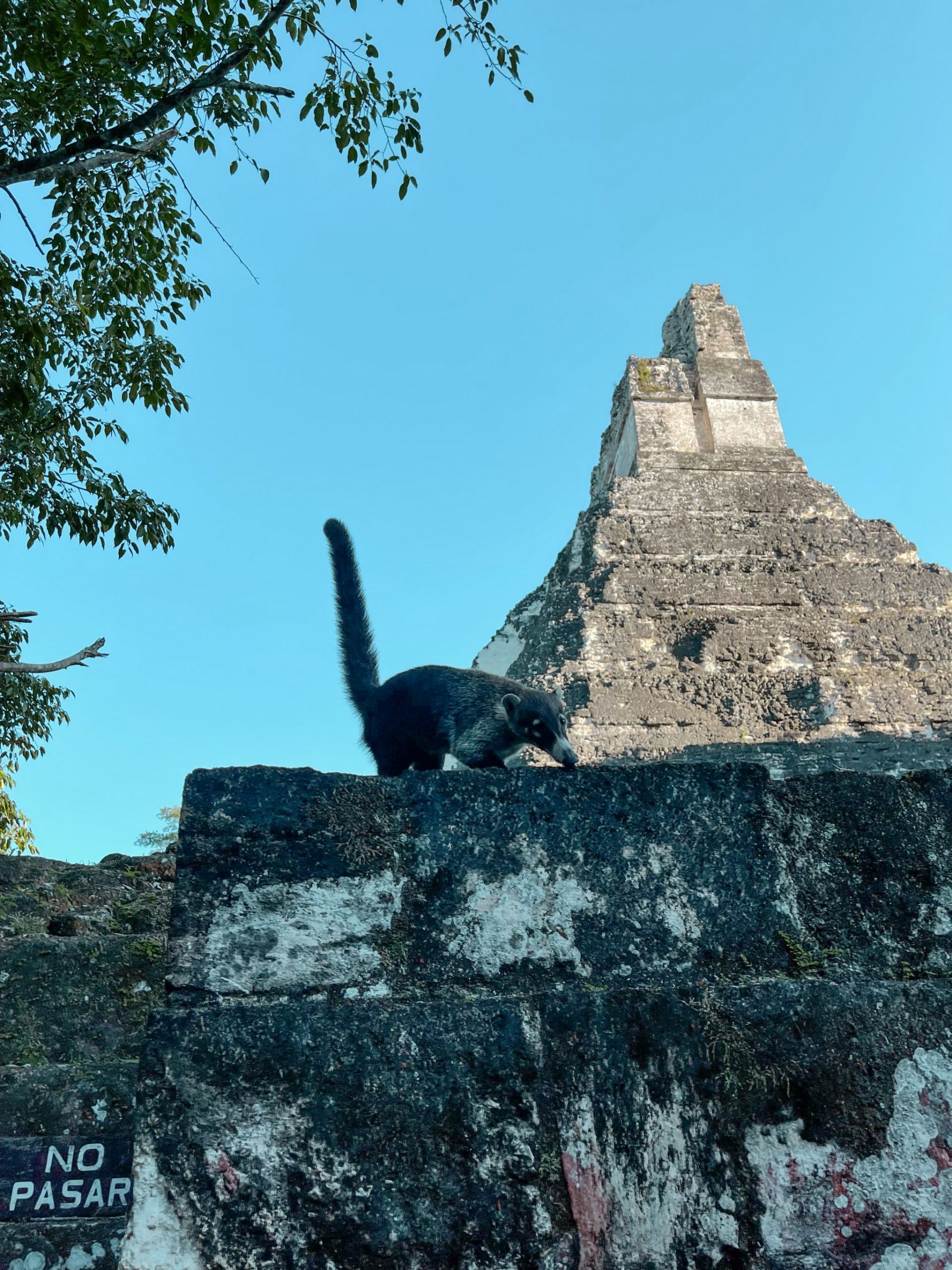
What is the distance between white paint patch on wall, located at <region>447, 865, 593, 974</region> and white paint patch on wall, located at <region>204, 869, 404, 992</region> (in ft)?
0.60

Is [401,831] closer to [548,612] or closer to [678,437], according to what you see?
[548,612]

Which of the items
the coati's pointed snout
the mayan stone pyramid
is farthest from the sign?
the mayan stone pyramid

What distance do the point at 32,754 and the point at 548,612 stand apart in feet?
26.6

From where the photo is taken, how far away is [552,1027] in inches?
82.2

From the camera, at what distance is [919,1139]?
6.68 ft

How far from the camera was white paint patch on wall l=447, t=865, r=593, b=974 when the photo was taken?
2.27 meters

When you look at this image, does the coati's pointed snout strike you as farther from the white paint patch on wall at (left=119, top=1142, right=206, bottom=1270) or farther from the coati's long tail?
the white paint patch on wall at (left=119, top=1142, right=206, bottom=1270)

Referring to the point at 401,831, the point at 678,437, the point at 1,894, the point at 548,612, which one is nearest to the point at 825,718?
the point at 548,612

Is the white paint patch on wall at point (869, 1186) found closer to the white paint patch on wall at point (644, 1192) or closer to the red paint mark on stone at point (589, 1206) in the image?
the white paint patch on wall at point (644, 1192)

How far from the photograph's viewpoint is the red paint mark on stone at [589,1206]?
1911 millimetres

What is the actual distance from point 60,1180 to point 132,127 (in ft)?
16.8

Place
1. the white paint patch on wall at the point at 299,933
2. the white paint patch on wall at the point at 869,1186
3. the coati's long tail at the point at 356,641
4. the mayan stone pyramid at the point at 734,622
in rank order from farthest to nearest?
the mayan stone pyramid at the point at 734,622
the coati's long tail at the point at 356,641
the white paint patch on wall at the point at 299,933
the white paint patch on wall at the point at 869,1186

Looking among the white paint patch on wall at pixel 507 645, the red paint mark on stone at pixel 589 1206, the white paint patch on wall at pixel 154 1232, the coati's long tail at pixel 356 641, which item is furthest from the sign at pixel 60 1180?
the white paint patch on wall at pixel 507 645

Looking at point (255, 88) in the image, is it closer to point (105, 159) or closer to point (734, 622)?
point (105, 159)
